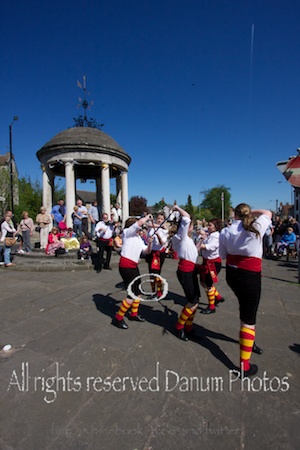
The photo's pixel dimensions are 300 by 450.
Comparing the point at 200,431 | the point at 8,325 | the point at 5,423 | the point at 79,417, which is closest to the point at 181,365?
the point at 200,431

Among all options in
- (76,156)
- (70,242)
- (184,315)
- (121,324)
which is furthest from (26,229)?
(184,315)

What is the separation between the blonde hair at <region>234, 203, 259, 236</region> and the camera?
256cm

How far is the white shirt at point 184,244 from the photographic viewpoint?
3.39 m

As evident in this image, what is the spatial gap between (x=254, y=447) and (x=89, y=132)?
1383cm

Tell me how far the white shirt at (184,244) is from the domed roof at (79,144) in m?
9.78

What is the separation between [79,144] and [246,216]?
35.2ft

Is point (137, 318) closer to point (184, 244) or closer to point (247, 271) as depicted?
point (184, 244)

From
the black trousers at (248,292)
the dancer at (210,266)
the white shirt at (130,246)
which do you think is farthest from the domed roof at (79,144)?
the black trousers at (248,292)

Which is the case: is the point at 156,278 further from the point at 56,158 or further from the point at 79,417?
the point at 56,158

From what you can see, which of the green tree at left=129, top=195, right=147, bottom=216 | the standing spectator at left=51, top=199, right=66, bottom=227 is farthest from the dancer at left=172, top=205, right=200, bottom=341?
the green tree at left=129, top=195, right=147, bottom=216

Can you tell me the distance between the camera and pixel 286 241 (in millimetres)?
11039

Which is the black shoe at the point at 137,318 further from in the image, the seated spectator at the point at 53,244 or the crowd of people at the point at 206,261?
the seated spectator at the point at 53,244

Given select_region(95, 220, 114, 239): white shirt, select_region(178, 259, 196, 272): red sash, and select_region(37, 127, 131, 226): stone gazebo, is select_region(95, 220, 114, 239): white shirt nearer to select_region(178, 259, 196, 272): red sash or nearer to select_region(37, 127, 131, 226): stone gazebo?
select_region(37, 127, 131, 226): stone gazebo

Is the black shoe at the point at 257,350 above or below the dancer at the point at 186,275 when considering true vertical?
below
